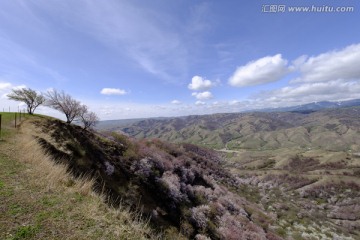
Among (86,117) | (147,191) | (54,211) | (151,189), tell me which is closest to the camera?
(54,211)

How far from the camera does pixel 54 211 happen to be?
9.01 metres

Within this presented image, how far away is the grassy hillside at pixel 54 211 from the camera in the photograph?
7.68m

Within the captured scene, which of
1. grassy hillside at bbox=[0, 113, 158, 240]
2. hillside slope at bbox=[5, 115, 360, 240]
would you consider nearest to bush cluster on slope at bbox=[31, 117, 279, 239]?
hillside slope at bbox=[5, 115, 360, 240]

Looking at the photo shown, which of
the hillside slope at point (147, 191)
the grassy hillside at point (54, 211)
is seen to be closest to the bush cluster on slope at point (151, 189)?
the hillside slope at point (147, 191)

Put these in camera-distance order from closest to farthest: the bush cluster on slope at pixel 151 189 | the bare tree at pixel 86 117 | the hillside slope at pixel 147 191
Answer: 1. the hillside slope at pixel 147 191
2. the bush cluster on slope at pixel 151 189
3. the bare tree at pixel 86 117

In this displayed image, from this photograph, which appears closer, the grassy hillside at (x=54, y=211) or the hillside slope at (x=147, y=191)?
the grassy hillside at (x=54, y=211)

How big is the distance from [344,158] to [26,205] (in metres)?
216

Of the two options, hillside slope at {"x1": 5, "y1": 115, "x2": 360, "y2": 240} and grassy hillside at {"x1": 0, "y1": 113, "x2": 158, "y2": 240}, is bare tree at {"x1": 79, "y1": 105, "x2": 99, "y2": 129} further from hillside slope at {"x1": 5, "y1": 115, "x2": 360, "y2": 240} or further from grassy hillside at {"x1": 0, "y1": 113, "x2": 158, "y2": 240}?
grassy hillside at {"x1": 0, "y1": 113, "x2": 158, "y2": 240}

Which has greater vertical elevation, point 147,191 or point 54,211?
point 54,211

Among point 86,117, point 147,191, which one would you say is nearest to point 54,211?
point 147,191

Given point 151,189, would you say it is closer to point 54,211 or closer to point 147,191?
point 147,191

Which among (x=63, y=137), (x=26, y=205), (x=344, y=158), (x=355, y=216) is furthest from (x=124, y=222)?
(x=344, y=158)

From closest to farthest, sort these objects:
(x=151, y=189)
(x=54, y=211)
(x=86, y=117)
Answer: (x=54, y=211), (x=151, y=189), (x=86, y=117)

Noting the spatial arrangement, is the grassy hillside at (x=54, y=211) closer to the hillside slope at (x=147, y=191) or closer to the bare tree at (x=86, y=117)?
the hillside slope at (x=147, y=191)
